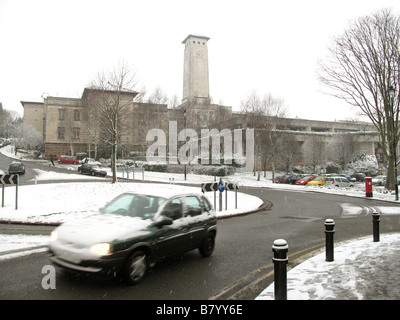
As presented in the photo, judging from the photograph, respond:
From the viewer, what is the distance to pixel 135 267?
5.25 meters

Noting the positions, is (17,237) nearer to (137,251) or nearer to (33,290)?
(33,290)

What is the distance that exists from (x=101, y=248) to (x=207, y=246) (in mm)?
2984

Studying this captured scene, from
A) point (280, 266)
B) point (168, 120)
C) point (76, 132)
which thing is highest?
point (168, 120)

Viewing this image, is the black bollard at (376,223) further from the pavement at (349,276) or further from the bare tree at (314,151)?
the bare tree at (314,151)

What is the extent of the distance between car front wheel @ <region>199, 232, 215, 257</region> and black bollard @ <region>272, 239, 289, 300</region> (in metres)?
2.88

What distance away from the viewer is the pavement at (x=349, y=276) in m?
4.74

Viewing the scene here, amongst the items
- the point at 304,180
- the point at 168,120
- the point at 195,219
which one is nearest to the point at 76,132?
the point at 168,120

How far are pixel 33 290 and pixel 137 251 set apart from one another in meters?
1.65

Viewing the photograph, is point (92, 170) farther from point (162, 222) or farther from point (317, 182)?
point (162, 222)

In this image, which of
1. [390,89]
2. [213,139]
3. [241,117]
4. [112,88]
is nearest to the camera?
[390,89]

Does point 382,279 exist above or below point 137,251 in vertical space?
below

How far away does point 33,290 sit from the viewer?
4809 mm

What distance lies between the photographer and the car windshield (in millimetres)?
6062
